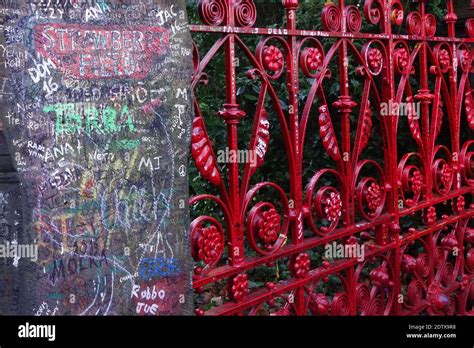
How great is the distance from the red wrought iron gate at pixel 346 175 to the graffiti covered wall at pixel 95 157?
163 millimetres

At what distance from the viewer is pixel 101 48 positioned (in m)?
2.22

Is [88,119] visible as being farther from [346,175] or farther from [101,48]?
[346,175]

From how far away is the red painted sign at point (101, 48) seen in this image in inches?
84.5

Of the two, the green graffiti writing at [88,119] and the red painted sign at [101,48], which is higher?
the red painted sign at [101,48]

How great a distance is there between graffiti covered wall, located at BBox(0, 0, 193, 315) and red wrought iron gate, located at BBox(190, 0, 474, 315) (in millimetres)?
163

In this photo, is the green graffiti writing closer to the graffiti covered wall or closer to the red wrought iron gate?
the graffiti covered wall

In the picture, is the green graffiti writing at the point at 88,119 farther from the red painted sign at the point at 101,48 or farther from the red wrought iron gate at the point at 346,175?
the red wrought iron gate at the point at 346,175

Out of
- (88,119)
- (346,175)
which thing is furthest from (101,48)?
(346,175)

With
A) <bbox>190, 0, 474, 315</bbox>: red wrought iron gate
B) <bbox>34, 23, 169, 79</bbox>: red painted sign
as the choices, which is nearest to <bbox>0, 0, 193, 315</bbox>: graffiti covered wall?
<bbox>34, 23, 169, 79</bbox>: red painted sign

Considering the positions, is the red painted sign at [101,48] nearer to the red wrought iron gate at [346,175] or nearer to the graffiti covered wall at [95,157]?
the graffiti covered wall at [95,157]

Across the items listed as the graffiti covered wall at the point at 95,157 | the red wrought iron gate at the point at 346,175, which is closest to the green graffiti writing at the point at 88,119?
the graffiti covered wall at the point at 95,157

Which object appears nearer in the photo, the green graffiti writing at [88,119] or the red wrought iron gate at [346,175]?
the green graffiti writing at [88,119]

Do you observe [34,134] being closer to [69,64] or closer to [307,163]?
[69,64]

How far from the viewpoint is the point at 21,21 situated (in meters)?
2.12
